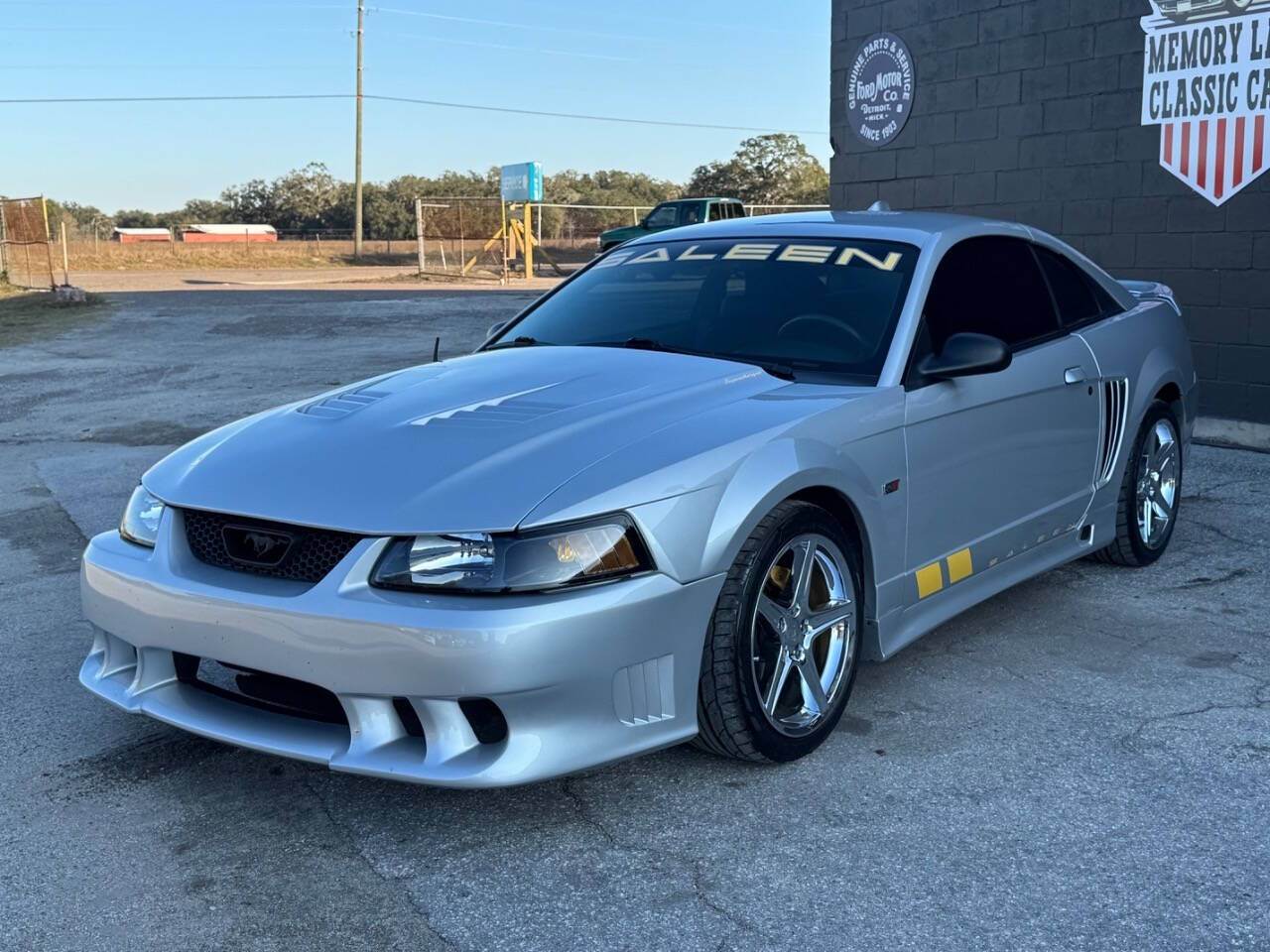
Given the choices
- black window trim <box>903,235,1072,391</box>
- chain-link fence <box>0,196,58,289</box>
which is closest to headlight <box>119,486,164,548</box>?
black window trim <box>903,235,1072,391</box>

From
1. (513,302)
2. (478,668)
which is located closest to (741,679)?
(478,668)

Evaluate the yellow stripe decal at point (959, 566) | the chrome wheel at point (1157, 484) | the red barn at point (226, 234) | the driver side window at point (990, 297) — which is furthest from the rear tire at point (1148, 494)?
the red barn at point (226, 234)

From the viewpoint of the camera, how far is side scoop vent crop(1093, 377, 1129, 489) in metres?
5.14

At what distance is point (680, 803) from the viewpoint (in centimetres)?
339

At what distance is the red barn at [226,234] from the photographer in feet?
195

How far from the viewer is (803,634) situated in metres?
3.62

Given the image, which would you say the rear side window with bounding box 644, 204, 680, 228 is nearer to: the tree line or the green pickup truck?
the green pickup truck

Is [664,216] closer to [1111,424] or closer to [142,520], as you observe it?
[1111,424]

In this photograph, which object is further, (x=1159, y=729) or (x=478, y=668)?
(x=1159, y=729)

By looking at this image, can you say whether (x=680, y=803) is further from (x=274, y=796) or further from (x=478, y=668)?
(x=274, y=796)

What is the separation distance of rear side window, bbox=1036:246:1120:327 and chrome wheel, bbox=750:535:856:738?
1.96 meters

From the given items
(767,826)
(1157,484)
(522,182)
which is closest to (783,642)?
(767,826)

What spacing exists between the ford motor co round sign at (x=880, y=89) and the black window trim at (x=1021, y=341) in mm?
6291

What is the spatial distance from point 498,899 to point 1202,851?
168 centimetres
